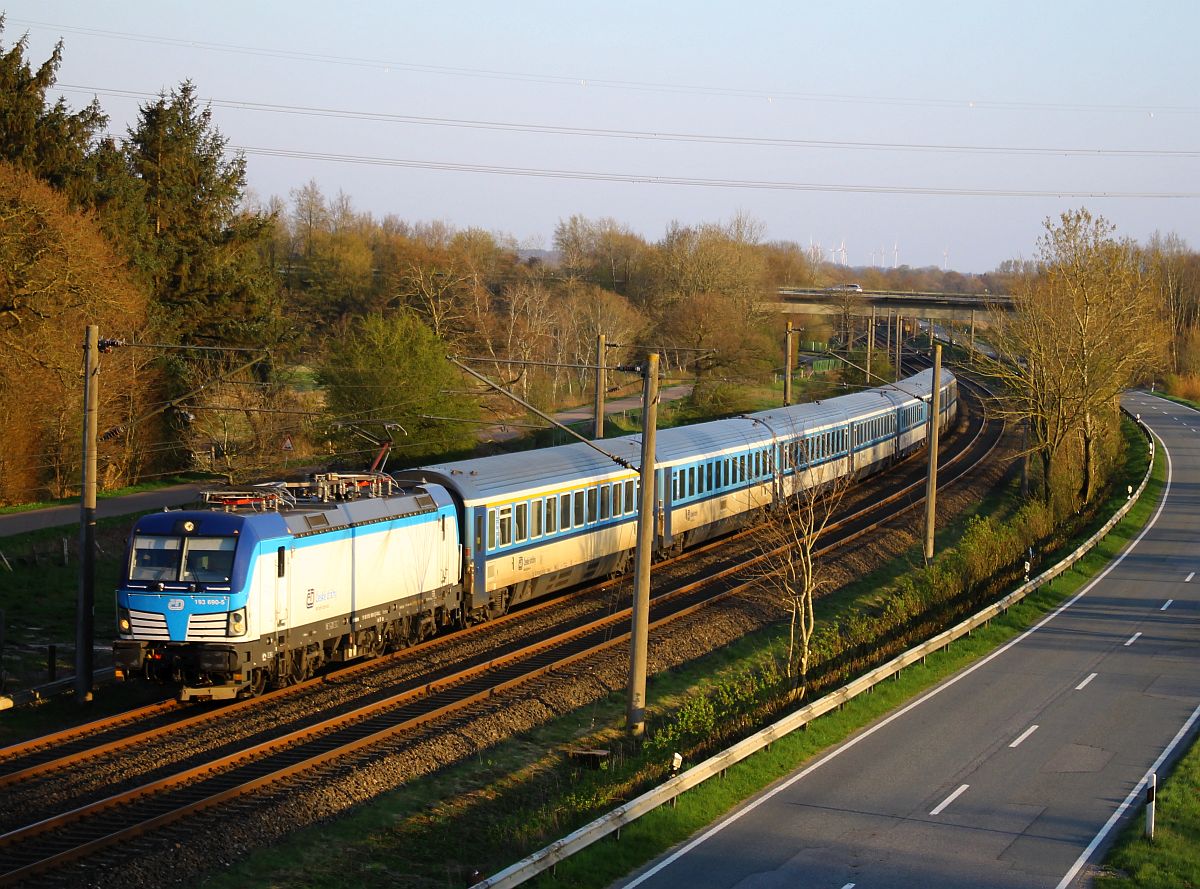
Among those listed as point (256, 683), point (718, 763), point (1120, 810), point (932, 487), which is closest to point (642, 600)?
point (718, 763)

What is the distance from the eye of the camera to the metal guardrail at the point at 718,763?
39.1 ft

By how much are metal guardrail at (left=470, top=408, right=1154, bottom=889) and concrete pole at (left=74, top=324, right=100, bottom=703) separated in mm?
9216

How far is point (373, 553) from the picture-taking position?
19969 mm

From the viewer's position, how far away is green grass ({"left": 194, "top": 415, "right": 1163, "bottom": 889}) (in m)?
12.6

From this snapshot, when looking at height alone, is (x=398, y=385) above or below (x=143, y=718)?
above

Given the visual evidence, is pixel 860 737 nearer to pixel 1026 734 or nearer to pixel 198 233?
pixel 1026 734

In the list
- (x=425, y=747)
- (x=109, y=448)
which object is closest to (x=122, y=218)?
(x=109, y=448)

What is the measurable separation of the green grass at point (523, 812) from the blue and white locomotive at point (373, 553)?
3.83 m

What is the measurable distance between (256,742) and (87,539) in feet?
15.2

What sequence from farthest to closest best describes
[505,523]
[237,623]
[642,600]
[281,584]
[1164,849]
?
[505,523] → [281,584] → [642,600] → [237,623] → [1164,849]

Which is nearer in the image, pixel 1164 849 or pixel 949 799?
pixel 1164 849

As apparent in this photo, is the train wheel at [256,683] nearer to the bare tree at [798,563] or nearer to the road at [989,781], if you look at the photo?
the road at [989,781]

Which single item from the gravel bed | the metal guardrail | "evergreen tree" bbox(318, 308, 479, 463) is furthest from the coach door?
"evergreen tree" bbox(318, 308, 479, 463)

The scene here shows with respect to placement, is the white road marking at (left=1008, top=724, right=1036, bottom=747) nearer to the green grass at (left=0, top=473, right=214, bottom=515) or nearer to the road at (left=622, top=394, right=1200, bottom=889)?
the road at (left=622, top=394, right=1200, bottom=889)
